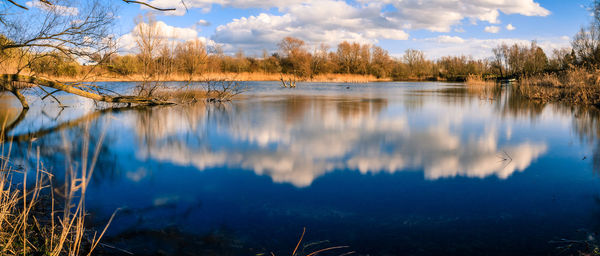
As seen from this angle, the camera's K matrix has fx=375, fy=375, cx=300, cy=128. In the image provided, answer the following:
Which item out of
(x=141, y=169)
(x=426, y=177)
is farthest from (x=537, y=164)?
(x=141, y=169)

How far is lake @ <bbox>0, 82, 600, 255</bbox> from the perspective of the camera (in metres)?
2.67

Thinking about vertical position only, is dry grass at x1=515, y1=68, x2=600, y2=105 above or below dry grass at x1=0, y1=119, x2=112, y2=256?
above

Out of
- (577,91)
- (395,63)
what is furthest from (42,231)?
(395,63)

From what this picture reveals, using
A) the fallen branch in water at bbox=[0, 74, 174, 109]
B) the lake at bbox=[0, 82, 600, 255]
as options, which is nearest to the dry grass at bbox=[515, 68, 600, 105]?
the lake at bbox=[0, 82, 600, 255]

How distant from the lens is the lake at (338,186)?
267cm

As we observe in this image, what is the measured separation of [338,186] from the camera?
150 inches

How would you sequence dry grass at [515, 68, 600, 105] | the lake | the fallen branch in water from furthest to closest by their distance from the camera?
dry grass at [515, 68, 600, 105], the fallen branch in water, the lake

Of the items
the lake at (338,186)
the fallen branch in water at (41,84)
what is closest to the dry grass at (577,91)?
the lake at (338,186)

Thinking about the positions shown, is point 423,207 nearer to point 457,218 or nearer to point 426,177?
point 457,218

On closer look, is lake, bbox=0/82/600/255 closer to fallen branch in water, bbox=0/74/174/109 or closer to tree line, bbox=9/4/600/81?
fallen branch in water, bbox=0/74/174/109

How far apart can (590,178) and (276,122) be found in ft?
18.2

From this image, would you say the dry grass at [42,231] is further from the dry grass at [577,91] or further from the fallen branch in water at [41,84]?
the dry grass at [577,91]

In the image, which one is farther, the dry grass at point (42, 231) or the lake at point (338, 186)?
the lake at point (338, 186)

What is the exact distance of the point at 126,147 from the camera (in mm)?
5855
